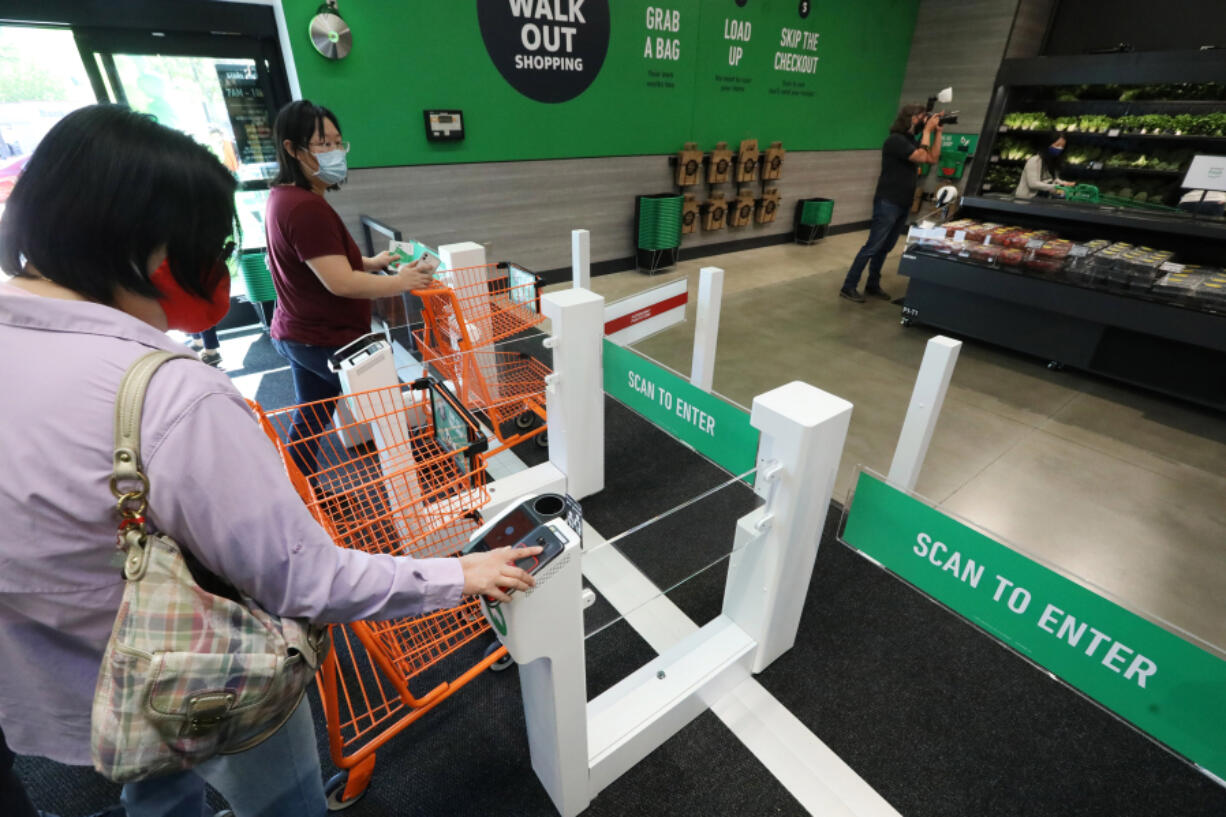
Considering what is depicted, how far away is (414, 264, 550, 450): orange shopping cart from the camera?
2693mm

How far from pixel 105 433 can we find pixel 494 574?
0.58m

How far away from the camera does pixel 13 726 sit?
0.85 m

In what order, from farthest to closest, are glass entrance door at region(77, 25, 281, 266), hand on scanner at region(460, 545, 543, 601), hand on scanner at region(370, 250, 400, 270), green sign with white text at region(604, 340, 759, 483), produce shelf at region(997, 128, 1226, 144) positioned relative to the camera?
produce shelf at region(997, 128, 1226, 144), glass entrance door at region(77, 25, 281, 266), hand on scanner at region(370, 250, 400, 270), green sign with white text at region(604, 340, 759, 483), hand on scanner at region(460, 545, 543, 601)

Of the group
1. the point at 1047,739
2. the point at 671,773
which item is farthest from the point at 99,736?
the point at 1047,739

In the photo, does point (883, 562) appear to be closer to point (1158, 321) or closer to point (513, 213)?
point (1158, 321)

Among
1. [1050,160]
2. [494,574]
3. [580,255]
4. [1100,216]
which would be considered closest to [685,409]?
[494,574]

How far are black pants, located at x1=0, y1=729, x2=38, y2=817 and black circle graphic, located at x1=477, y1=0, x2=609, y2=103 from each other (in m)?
5.28

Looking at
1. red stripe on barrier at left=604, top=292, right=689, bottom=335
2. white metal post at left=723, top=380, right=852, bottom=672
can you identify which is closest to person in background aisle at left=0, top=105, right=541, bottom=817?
white metal post at left=723, top=380, right=852, bottom=672

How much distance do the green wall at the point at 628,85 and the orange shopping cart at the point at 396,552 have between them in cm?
A: 340

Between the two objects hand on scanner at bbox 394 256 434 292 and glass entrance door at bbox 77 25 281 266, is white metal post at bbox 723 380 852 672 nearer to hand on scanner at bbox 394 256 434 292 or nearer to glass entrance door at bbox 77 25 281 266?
hand on scanner at bbox 394 256 434 292

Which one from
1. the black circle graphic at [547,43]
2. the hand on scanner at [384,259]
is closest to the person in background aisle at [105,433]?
the hand on scanner at [384,259]

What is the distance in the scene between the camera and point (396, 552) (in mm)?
1686

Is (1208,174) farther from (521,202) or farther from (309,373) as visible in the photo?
(309,373)

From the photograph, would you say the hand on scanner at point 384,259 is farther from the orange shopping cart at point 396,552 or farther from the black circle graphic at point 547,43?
the black circle graphic at point 547,43
